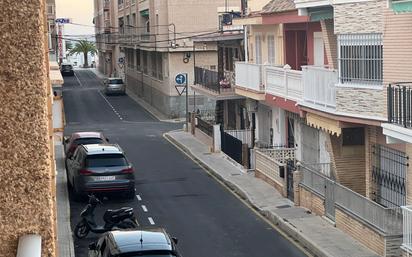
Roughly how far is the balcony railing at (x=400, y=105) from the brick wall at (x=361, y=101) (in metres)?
1.29

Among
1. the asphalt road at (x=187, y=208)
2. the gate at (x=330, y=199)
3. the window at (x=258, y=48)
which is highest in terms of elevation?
the window at (x=258, y=48)

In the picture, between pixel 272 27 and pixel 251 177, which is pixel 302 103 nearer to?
pixel 251 177

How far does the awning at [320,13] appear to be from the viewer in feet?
70.8

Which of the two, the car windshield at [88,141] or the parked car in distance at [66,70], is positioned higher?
the parked car in distance at [66,70]

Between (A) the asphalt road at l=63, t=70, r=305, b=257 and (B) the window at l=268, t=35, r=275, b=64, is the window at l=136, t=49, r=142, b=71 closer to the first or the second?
(A) the asphalt road at l=63, t=70, r=305, b=257

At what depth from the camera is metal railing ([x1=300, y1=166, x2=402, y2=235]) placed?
52.9 ft

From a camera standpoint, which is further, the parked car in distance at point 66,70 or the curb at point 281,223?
the parked car in distance at point 66,70

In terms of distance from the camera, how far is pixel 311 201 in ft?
69.5

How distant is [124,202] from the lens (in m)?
23.6

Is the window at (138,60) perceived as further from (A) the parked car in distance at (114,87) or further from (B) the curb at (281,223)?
(B) the curb at (281,223)

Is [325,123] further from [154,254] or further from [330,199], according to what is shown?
[154,254]

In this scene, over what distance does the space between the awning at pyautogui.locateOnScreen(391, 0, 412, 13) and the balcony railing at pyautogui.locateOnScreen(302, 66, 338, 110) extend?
450cm

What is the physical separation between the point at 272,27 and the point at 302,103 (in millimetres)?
8419

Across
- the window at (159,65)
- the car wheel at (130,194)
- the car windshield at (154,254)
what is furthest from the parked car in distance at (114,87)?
the car windshield at (154,254)
